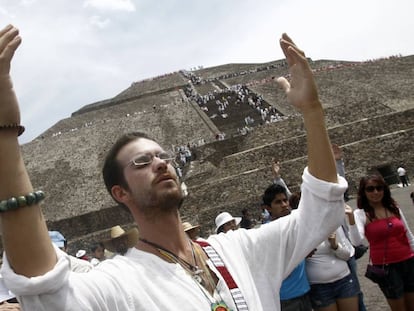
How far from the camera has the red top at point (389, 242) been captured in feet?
13.5

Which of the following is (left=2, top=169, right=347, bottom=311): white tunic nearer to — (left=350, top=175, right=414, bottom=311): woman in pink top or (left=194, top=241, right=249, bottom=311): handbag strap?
(left=194, top=241, right=249, bottom=311): handbag strap

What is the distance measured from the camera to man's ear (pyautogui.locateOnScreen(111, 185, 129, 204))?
1871mm

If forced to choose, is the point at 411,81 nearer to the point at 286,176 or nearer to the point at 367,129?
the point at 367,129

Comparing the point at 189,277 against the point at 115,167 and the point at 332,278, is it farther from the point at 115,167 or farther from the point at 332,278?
the point at 332,278

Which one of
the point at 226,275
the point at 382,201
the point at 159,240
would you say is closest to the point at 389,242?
the point at 382,201

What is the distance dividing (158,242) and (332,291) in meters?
2.70

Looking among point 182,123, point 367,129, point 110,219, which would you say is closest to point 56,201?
point 110,219

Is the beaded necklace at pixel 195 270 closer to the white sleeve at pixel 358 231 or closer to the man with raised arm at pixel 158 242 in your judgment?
the man with raised arm at pixel 158 242

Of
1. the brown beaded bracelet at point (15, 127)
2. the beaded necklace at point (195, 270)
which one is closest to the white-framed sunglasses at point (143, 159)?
the beaded necklace at point (195, 270)

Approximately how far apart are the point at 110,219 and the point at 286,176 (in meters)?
7.81

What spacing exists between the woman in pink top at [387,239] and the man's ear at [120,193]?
2.99m

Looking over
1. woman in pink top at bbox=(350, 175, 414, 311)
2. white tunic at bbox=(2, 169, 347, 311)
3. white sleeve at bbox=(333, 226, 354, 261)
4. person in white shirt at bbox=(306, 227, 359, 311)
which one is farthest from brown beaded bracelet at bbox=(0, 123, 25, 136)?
woman in pink top at bbox=(350, 175, 414, 311)

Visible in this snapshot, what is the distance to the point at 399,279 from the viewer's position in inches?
161

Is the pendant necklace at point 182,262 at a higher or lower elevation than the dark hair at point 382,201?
higher
